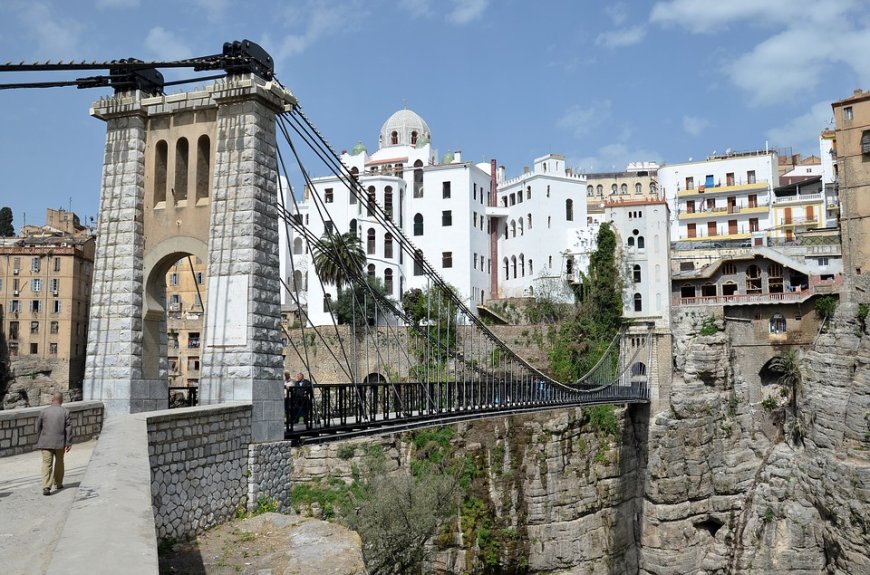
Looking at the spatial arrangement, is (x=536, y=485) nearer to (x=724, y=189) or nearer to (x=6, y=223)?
(x=724, y=189)

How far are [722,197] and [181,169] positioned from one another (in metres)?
43.6

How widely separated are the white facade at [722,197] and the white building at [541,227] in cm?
957

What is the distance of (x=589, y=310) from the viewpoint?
3741cm

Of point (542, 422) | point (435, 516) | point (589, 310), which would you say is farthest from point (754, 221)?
point (435, 516)

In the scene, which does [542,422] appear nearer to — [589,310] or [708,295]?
[589,310]

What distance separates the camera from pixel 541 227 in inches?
1727

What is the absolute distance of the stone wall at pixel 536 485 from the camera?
25.6m

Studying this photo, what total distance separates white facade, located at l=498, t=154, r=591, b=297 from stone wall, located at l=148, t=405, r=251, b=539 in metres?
32.9

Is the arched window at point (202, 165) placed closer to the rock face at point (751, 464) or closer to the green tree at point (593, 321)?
the green tree at point (593, 321)

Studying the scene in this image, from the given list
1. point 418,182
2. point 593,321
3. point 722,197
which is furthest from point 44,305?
point 722,197

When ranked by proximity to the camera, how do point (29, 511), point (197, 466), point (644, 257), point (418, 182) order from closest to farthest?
point (29, 511)
point (197, 466)
point (644, 257)
point (418, 182)

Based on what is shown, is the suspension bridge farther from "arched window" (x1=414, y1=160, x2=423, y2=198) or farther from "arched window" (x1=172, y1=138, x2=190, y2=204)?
"arched window" (x1=414, y1=160, x2=423, y2=198)

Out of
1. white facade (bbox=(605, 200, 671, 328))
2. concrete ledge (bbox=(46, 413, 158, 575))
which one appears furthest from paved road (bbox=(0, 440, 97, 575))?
white facade (bbox=(605, 200, 671, 328))

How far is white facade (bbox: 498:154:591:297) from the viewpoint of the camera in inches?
1698
